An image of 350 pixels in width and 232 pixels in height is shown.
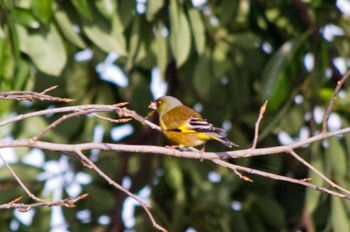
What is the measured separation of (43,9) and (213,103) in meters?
1.92

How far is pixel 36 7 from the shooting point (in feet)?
17.4

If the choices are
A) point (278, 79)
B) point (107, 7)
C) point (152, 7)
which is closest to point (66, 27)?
point (107, 7)

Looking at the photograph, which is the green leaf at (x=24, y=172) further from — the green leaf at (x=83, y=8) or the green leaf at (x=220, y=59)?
the green leaf at (x=83, y=8)

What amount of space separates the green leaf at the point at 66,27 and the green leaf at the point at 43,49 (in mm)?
165

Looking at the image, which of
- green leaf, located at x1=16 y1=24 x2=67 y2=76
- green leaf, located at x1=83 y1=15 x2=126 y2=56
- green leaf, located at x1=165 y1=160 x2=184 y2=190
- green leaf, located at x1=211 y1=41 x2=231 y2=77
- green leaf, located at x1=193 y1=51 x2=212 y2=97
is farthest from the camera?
green leaf, located at x1=165 y1=160 x2=184 y2=190

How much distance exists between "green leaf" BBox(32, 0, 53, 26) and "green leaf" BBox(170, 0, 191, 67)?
0.58 meters

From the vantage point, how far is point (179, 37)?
18.4 feet

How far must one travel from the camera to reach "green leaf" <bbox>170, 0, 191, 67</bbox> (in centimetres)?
558

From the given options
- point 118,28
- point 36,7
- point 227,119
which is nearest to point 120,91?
point 227,119

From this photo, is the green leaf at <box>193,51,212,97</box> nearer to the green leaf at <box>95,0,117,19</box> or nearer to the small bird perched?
the green leaf at <box>95,0,117,19</box>

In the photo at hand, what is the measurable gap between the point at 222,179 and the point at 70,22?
1596mm

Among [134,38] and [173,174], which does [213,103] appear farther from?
[134,38]

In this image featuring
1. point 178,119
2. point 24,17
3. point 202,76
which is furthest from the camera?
point 202,76

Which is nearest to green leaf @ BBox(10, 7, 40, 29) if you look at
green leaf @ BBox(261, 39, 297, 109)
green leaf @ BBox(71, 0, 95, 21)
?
green leaf @ BBox(71, 0, 95, 21)
